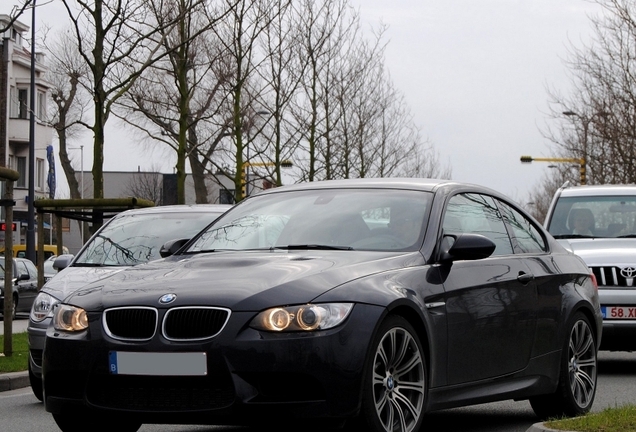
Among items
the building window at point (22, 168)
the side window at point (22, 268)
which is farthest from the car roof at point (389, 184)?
the building window at point (22, 168)

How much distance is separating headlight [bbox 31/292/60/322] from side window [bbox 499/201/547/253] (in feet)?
13.3

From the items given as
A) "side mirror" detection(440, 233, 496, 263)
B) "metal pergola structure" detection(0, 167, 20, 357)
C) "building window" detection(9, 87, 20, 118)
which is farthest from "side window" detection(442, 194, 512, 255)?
"building window" detection(9, 87, 20, 118)

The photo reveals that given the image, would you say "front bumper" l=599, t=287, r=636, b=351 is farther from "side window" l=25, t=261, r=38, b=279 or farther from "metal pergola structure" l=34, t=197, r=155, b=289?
"side window" l=25, t=261, r=38, b=279

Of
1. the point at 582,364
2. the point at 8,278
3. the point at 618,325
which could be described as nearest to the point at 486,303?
the point at 582,364

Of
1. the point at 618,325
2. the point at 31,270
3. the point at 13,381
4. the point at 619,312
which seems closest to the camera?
the point at 13,381

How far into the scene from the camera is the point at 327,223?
7738 millimetres

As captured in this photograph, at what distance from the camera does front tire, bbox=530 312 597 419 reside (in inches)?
344

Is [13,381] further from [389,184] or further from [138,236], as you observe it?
[389,184]

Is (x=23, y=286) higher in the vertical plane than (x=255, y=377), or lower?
higher

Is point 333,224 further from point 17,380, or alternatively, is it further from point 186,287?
point 17,380

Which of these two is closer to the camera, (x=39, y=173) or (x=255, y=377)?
(x=255, y=377)

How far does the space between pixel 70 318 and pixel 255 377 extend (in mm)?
1129

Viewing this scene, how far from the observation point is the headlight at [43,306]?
10.8 metres

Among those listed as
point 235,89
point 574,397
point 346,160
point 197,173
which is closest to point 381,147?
point 346,160
